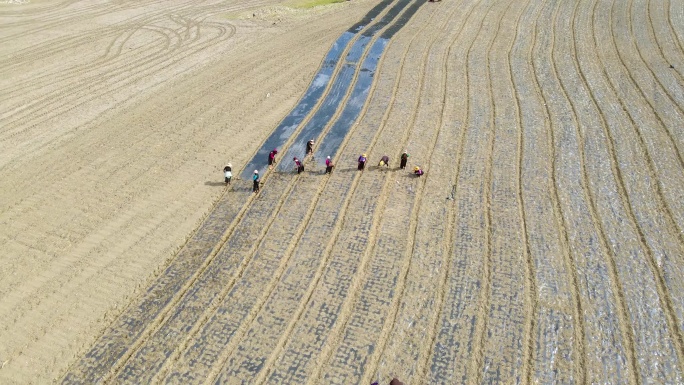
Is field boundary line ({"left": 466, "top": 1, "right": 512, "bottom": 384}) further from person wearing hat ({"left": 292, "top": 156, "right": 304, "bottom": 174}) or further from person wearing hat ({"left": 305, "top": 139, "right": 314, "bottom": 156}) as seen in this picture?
Answer: person wearing hat ({"left": 305, "top": 139, "right": 314, "bottom": 156})

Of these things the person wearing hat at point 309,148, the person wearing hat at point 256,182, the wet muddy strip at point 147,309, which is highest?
the person wearing hat at point 309,148

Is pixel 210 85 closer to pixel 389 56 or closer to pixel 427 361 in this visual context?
pixel 389 56

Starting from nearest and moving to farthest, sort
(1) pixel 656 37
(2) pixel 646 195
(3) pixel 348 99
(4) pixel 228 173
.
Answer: (2) pixel 646 195
(4) pixel 228 173
(3) pixel 348 99
(1) pixel 656 37

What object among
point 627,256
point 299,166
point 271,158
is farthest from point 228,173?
point 627,256

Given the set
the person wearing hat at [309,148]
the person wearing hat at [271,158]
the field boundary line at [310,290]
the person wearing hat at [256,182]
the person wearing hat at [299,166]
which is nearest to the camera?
the field boundary line at [310,290]

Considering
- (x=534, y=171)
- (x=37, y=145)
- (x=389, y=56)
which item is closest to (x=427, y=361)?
(x=534, y=171)

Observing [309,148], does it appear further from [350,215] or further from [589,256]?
[589,256]

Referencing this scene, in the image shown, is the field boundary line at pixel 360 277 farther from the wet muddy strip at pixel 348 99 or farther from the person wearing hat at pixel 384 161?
the wet muddy strip at pixel 348 99

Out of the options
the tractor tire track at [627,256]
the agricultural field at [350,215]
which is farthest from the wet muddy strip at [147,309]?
the tractor tire track at [627,256]

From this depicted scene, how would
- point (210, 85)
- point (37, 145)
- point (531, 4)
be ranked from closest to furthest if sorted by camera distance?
point (37, 145), point (210, 85), point (531, 4)
